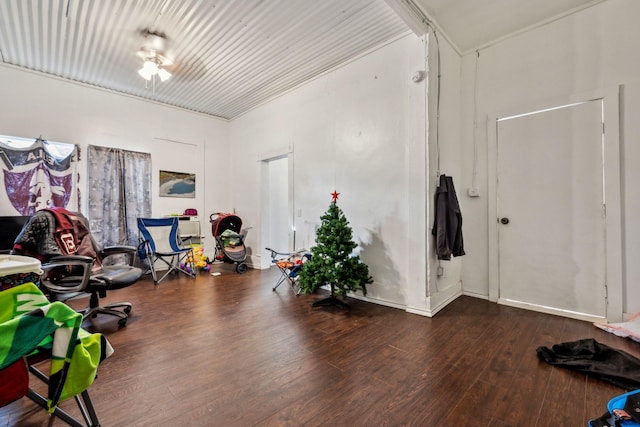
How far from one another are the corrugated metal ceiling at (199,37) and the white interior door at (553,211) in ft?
6.53

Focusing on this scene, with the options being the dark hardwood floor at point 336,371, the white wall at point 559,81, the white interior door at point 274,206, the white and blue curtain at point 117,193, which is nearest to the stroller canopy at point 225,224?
the white interior door at point 274,206

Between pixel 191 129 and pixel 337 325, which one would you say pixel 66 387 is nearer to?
pixel 337 325

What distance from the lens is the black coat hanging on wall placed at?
2.90 meters

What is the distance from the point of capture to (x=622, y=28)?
2566mm

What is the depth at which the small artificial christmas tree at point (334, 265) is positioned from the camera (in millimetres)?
3016

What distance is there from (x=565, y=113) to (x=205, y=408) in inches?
165

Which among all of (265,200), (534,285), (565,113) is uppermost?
(565,113)

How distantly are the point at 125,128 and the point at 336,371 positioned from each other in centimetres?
→ 540

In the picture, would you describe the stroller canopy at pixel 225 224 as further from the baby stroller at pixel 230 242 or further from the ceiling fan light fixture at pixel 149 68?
the ceiling fan light fixture at pixel 149 68

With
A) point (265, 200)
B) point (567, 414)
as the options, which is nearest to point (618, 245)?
point (567, 414)

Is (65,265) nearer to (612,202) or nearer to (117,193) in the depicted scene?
(117,193)

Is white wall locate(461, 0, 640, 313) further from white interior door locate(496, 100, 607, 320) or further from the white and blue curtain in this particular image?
the white and blue curtain

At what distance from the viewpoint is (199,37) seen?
10.6 feet

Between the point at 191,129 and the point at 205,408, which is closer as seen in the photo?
the point at 205,408
